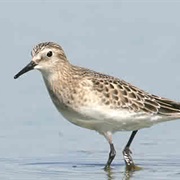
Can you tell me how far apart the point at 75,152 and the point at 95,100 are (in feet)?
4.23

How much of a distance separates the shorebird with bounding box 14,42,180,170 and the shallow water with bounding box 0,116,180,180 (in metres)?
0.38

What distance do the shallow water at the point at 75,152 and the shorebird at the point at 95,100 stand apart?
38 centimetres

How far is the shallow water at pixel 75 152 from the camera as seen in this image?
11.4 meters

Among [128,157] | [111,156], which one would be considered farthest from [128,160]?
[111,156]

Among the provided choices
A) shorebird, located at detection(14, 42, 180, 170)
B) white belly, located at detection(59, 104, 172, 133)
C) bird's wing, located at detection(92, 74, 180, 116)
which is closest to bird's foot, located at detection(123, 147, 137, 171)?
shorebird, located at detection(14, 42, 180, 170)

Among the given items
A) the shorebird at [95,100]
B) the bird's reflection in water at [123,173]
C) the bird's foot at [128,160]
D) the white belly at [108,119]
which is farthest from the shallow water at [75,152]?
the white belly at [108,119]

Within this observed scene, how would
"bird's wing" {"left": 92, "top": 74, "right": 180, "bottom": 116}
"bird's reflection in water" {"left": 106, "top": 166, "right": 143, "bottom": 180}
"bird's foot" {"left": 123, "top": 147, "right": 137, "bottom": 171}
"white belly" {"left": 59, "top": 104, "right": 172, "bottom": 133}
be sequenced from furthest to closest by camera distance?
"bird's foot" {"left": 123, "top": 147, "right": 137, "bottom": 171}
"bird's wing" {"left": 92, "top": 74, "right": 180, "bottom": 116}
"white belly" {"left": 59, "top": 104, "right": 172, "bottom": 133}
"bird's reflection in water" {"left": 106, "top": 166, "right": 143, "bottom": 180}

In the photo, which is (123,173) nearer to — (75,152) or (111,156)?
(111,156)

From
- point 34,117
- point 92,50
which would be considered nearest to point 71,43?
point 92,50

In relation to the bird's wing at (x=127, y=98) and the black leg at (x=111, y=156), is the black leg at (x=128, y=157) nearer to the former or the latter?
the black leg at (x=111, y=156)

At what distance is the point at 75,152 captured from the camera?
1246cm

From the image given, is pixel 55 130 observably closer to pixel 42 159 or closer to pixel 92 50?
pixel 42 159

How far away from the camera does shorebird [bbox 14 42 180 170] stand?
37.4ft

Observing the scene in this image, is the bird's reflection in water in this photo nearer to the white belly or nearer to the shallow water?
the shallow water
